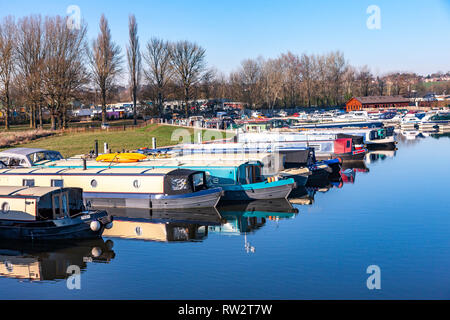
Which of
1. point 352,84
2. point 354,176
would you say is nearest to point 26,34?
point 354,176

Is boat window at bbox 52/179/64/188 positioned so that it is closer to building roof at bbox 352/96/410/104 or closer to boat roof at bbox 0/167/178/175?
boat roof at bbox 0/167/178/175

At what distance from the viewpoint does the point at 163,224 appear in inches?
1080

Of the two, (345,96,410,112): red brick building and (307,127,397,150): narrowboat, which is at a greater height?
(345,96,410,112): red brick building

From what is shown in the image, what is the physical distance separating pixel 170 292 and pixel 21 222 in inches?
390

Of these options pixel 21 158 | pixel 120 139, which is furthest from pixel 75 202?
pixel 120 139

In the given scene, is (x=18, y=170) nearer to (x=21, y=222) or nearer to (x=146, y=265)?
(x=21, y=222)

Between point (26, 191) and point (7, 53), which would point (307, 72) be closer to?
point (7, 53)

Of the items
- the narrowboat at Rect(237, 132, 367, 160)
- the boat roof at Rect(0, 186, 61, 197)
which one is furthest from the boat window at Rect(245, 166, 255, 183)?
the narrowboat at Rect(237, 132, 367, 160)

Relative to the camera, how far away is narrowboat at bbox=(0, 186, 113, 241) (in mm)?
22781

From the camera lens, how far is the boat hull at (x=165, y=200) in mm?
29095

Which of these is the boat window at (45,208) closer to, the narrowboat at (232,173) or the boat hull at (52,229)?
the boat hull at (52,229)

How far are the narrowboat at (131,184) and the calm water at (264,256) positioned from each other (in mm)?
1064

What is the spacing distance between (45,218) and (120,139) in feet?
129

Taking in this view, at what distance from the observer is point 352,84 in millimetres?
144625
